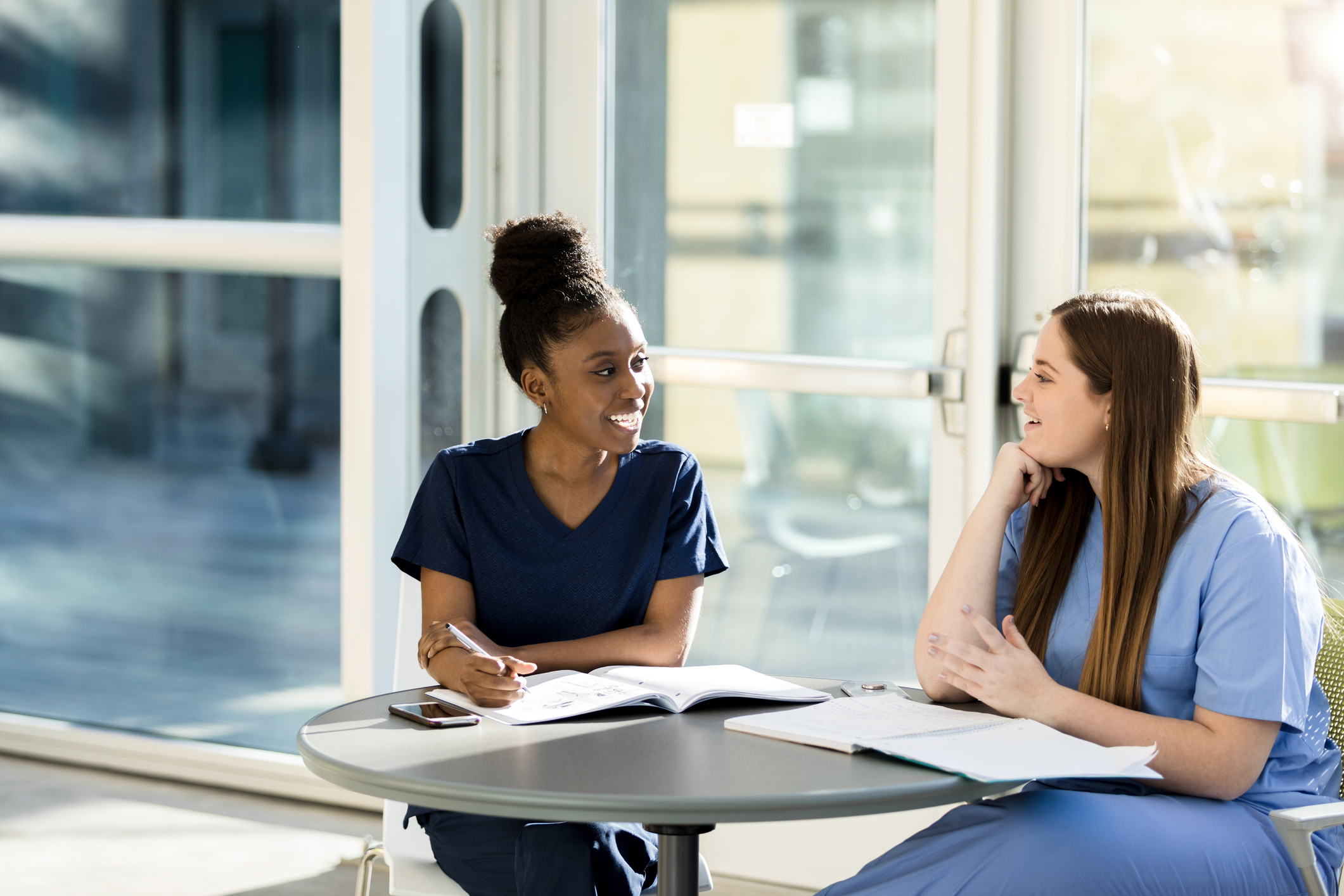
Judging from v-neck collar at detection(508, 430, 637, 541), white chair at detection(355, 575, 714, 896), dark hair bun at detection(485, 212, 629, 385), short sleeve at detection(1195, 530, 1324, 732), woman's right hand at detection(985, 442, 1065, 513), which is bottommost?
white chair at detection(355, 575, 714, 896)

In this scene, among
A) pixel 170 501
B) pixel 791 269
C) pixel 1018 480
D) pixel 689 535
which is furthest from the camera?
pixel 170 501

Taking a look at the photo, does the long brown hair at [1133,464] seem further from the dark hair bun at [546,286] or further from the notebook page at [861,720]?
the dark hair bun at [546,286]

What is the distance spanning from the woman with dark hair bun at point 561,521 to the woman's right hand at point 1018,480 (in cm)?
47

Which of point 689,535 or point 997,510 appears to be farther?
point 689,535

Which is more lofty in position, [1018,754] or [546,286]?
[546,286]

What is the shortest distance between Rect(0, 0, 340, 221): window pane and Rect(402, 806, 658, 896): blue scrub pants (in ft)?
7.39

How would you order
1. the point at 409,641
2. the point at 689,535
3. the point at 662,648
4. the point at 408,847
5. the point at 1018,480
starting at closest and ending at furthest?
1. the point at 1018,480
2. the point at 662,648
3. the point at 689,535
4. the point at 408,847
5. the point at 409,641

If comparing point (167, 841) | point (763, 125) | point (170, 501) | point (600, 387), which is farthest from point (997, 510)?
point (170, 501)

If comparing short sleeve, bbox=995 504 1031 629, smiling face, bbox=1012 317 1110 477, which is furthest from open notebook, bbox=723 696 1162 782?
smiling face, bbox=1012 317 1110 477

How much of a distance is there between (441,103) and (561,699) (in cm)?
212

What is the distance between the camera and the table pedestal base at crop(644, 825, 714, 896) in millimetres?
1626

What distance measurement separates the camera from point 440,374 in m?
3.50

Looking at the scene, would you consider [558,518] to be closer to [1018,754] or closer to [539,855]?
[539,855]

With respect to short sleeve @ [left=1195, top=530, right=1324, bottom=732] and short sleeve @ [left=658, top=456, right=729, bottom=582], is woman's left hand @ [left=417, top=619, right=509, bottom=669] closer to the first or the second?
short sleeve @ [left=658, top=456, right=729, bottom=582]
